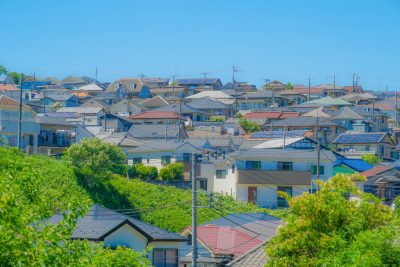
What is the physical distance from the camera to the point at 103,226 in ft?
91.5

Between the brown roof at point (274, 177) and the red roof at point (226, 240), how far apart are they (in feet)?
62.2

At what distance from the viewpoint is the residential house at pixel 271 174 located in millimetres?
53875

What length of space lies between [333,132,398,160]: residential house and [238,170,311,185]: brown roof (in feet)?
50.4

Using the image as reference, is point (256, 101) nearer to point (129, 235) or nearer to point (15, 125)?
point (15, 125)

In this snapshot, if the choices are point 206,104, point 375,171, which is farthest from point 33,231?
point 206,104

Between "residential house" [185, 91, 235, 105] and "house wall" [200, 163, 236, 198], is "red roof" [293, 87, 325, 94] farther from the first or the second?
"house wall" [200, 163, 236, 198]

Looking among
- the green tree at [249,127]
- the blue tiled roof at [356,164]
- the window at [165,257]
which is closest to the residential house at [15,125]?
the blue tiled roof at [356,164]

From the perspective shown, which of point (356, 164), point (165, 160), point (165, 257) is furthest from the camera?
point (356, 164)

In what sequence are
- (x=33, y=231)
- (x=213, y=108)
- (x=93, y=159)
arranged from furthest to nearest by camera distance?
(x=213, y=108) < (x=93, y=159) < (x=33, y=231)

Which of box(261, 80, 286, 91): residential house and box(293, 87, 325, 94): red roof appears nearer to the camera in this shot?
box(293, 87, 325, 94): red roof

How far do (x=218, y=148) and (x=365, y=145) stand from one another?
11.5 meters

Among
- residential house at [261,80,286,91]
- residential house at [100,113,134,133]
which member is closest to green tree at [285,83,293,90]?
residential house at [261,80,286,91]

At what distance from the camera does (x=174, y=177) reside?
53281mm

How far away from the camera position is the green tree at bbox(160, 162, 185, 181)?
52969 mm
